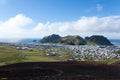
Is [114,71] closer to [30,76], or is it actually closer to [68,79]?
[68,79]

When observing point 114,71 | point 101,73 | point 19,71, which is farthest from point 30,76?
point 114,71

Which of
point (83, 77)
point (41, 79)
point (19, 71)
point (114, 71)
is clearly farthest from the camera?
point (114, 71)

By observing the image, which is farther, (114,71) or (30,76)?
(114,71)

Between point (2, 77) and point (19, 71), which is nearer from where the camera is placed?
point (2, 77)

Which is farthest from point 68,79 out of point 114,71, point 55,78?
point 114,71

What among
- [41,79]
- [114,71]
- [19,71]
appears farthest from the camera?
[114,71]

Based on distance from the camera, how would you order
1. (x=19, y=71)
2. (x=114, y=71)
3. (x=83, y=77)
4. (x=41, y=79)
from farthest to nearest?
(x=114, y=71) → (x=19, y=71) → (x=83, y=77) → (x=41, y=79)

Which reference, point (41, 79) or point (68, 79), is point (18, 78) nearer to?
point (41, 79)

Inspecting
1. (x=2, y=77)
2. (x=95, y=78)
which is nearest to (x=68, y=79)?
(x=95, y=78)
